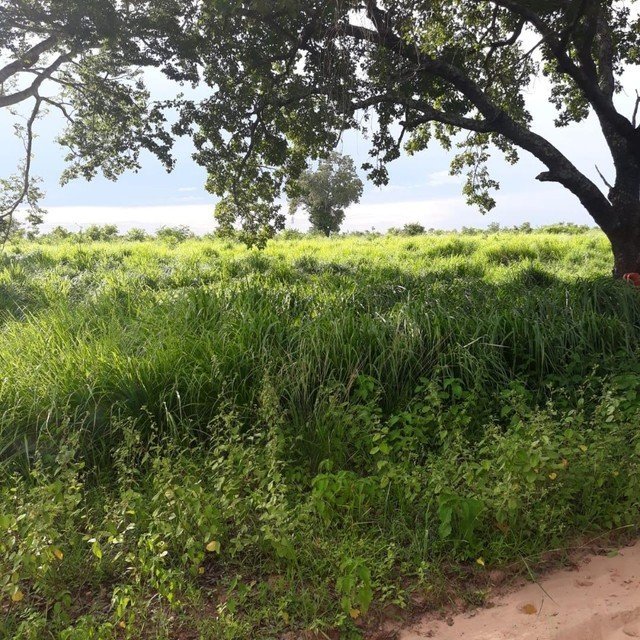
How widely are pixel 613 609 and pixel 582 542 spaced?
0.62 meters

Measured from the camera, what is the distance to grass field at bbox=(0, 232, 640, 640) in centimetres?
305

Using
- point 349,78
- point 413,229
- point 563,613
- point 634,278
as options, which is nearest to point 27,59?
point 349,78

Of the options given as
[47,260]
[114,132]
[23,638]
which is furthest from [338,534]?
[47,260]

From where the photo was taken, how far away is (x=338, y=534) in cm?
338

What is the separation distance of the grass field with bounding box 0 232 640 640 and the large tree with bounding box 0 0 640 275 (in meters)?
3.10

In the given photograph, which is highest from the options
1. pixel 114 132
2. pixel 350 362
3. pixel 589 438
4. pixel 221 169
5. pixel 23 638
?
pixel 114 132

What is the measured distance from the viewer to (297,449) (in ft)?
14.4

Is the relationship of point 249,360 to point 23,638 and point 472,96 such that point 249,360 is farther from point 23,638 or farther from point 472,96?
point 472,96

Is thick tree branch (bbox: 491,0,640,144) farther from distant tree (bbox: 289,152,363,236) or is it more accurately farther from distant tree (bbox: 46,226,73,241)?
distant tree (bbox: 289,152,363,236)

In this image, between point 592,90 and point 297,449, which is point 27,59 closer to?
point 297,449

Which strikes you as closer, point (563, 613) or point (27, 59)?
point (563, 613)

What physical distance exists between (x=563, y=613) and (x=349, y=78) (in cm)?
820

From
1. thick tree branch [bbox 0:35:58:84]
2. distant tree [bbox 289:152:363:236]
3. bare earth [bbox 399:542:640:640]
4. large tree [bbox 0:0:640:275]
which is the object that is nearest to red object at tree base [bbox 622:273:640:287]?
large tree [bbox 0:0:640:275]

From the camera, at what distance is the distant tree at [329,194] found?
130ft
